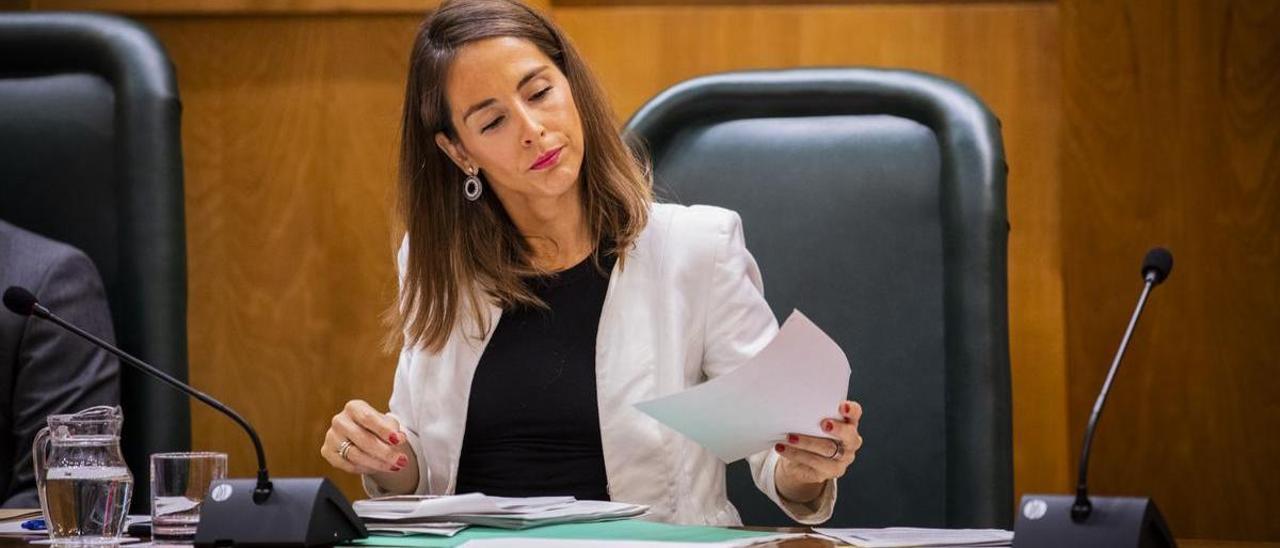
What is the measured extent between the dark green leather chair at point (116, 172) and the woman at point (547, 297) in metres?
0.38

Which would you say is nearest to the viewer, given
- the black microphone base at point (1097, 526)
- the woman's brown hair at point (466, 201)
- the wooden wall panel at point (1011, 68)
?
the black microphone base at point (1097, 526)

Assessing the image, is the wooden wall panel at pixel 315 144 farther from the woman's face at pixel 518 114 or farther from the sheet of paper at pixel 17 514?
the sheet of paper at pixel 17 514

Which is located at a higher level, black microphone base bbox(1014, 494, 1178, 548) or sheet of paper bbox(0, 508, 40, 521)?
black microphone base bbox(1014, 494, 1178, 548)

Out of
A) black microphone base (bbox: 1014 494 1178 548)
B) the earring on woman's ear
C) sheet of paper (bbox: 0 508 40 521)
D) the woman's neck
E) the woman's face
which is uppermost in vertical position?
the woman's face

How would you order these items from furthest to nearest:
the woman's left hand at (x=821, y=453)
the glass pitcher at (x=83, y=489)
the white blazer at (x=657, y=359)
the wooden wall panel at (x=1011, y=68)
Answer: the wooden wall panel at (x=1011, y=68)
the white blazer at (x=657, y=359)
the woman's left hand at (x=821, y=453)
the glass pitcher at (x=83, y=489)

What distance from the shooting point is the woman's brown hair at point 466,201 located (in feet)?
6.20

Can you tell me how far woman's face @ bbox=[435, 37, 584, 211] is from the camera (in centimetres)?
184

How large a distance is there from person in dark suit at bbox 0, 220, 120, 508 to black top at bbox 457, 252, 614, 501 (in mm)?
545

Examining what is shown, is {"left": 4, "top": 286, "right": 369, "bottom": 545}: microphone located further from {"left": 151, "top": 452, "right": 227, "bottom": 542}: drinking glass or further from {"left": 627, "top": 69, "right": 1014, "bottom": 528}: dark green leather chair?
{"left": 627, "top": 69, "right": 1014, "bottom": 528}: dark green leather chair

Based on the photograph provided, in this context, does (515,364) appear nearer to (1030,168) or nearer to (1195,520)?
(1030,168)

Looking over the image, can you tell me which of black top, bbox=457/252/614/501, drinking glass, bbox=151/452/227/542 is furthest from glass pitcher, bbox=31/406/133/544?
black top, bbox=457/252/614/501

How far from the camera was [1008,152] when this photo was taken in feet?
8.19

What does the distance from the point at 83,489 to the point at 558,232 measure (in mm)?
734

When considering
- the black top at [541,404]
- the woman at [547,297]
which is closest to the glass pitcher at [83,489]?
the woman at [547,297]
